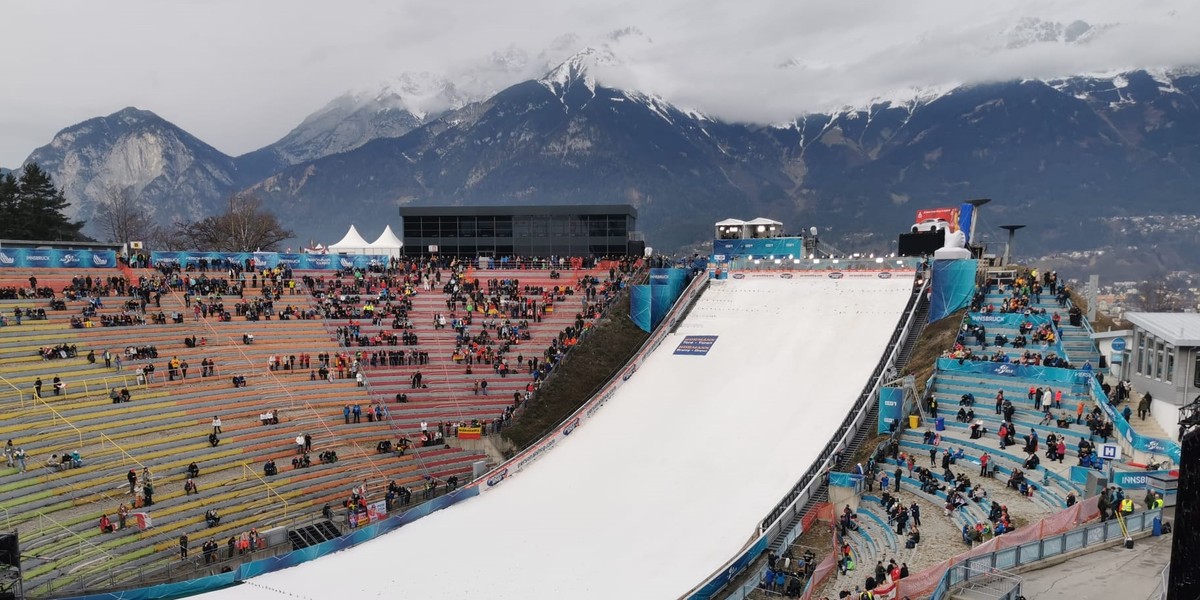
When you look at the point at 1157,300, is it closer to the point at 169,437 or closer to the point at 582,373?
the point at 582,373

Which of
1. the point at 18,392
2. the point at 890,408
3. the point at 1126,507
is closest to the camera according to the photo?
the point at 1126,507

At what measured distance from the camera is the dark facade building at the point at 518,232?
202 feet

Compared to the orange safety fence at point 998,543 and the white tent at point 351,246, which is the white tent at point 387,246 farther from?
the orange safety fence at point 998,543

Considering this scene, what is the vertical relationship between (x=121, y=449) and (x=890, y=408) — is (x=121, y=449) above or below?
below

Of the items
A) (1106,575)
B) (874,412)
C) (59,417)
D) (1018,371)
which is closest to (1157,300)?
(1018,371)

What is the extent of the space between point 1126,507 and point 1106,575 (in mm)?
3504

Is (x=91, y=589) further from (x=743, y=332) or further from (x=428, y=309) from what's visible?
(x=743, y=332)

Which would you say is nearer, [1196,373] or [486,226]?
[1196,373]

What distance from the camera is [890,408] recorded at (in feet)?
96.2

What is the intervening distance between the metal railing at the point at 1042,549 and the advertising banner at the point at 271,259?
138 ft

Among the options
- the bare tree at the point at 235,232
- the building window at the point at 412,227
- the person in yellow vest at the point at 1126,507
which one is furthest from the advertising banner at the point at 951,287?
the bare tree at the point at 235,232

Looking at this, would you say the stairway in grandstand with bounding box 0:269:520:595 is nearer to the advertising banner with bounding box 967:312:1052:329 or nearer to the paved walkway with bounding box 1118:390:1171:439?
the advertising banner with bounding box 967:312:1052:329

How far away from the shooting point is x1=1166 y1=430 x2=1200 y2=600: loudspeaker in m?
11.0

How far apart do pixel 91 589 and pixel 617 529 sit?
1680cm
